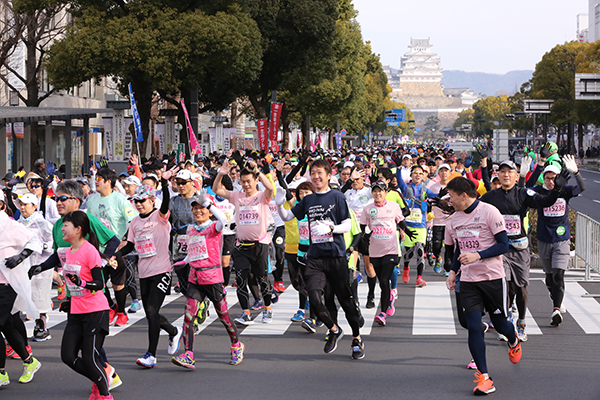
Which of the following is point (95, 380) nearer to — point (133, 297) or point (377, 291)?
point (133, 297)

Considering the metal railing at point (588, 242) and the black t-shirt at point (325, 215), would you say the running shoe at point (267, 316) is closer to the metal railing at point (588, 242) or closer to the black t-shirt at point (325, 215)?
the black t-shirt at point (325, 215)

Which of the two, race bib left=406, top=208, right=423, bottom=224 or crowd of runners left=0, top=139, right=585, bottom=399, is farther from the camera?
race bib left=406, top=208, right=423, bottom=224

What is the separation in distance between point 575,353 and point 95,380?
467 centimetres

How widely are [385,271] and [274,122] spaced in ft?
89.9

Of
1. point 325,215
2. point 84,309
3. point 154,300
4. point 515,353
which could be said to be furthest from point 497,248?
point 84,309

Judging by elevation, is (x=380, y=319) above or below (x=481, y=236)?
below

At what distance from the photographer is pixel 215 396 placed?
21.2ft

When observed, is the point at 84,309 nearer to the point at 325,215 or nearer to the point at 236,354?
the point at 236,354

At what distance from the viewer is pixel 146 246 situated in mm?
7578

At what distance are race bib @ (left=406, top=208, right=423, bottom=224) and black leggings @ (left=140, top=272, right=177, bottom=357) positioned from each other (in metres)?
5.93

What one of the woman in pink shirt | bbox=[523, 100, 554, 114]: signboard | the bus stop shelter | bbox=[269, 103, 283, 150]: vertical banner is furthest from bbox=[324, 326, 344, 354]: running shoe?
bbox=[523, 100, 554, 114]: signboard

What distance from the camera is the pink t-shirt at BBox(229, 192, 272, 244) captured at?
9.19 meters

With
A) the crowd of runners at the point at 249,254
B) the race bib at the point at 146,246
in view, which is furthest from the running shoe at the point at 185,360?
the race bib at the point at 146,246

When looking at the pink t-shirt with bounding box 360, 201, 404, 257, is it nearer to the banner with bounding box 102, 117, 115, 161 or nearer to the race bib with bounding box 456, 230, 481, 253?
the race bib with bounding box 456, 230, 481, 253
